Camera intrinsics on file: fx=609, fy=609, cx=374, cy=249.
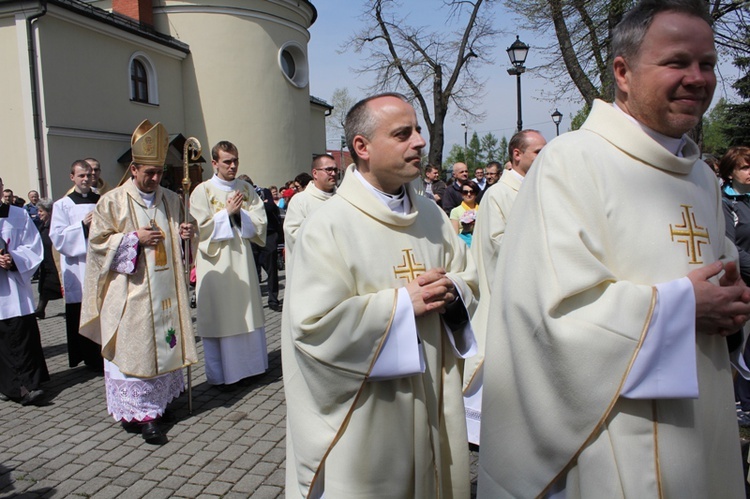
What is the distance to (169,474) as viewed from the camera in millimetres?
3967

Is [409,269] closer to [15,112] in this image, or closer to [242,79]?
[15,112]

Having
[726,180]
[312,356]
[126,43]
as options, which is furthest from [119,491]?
[126,43]

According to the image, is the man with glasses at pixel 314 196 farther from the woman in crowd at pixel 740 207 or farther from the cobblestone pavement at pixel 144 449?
the woman in crowd at pixel 740 207

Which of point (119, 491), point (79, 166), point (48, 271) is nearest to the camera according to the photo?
point (119, 491)

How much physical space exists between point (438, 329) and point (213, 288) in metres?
3.63

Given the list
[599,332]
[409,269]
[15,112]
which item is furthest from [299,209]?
[15,112]

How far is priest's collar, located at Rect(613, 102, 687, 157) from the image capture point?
6.11 ft

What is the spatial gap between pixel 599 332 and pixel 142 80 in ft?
70.4

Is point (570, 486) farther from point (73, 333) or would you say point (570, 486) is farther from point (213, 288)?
point (73, 333)

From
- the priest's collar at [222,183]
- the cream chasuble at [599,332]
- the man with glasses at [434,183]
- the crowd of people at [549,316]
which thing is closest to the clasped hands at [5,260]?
the priest's collar at [222,183]

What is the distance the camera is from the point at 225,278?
583 centimetres

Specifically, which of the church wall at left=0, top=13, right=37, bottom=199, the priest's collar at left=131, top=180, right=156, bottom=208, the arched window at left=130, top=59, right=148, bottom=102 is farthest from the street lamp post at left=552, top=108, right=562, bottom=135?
the priest's collar at left=131, top=180, right=156, bottom=208

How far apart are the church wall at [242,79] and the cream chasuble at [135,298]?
18.5 metres

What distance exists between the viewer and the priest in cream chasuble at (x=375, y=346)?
231 cm
